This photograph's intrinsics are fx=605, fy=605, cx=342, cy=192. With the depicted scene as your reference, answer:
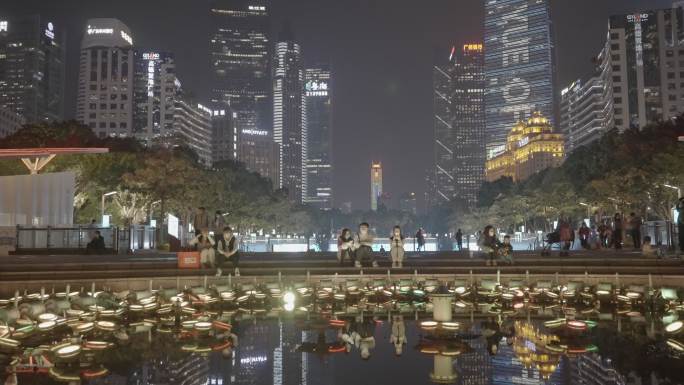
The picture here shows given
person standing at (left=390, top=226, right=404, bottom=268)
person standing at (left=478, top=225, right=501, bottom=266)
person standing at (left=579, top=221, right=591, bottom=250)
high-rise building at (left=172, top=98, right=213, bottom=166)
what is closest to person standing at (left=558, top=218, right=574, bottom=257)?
person standing at (left=478, top=225, right=501, bottom=266)

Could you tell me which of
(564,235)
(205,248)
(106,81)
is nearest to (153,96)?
(106,81)

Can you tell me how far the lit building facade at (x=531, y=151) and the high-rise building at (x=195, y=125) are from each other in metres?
88.4

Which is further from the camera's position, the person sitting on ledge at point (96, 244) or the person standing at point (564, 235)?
the person sitting on ledge at point (96, 244)

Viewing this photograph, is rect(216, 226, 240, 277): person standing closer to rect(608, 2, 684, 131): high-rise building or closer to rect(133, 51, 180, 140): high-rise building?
rect(608, 2, 684, 131): high-rise building

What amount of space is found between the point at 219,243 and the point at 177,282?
2169 mm

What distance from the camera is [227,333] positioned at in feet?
44.5

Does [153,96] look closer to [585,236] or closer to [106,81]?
[106,81]

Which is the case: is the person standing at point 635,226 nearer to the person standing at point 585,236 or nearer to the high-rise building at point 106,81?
the person standing at point 585,236

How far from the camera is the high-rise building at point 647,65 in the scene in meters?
124

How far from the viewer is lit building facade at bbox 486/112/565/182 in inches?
6594

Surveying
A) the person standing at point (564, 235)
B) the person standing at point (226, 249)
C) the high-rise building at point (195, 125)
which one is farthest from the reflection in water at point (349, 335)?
the high-rise building at point (195, 125)

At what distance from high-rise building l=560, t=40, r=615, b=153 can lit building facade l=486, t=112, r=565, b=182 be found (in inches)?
171

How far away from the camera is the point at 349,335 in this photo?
13.4m

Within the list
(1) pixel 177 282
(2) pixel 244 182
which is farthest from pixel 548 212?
(1) pixel 177 282
